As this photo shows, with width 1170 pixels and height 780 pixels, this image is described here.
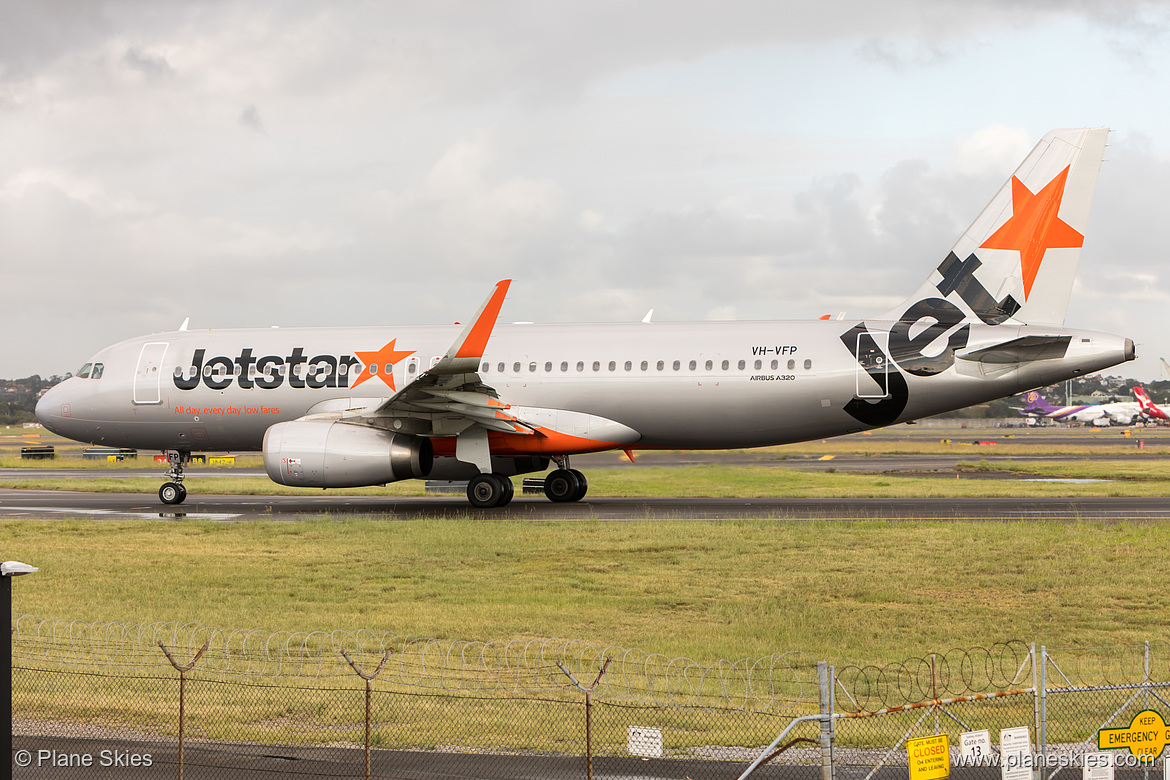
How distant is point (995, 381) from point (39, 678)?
2080 cm

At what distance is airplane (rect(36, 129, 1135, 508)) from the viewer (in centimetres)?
2541

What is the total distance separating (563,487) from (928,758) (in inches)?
903

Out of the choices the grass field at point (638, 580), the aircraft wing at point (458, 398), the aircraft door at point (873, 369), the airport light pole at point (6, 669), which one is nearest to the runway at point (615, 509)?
the grass field at point (638, 580)

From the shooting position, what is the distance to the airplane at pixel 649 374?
25406 mm

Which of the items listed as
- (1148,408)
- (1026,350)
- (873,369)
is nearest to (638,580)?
(873,369)

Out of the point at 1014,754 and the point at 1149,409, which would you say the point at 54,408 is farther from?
the point at 1149,409

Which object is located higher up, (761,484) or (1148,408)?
(1148,408)

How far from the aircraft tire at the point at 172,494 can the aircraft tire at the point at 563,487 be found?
10.3m

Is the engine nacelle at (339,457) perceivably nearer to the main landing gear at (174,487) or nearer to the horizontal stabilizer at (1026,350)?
the main landing gear at (174,487)

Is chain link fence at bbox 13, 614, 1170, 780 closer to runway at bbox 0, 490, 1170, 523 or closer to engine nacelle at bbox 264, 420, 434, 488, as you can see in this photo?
engine nacelle at bbox 264, 420, 434, 488

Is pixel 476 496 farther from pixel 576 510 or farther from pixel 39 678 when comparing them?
pixel 39 678

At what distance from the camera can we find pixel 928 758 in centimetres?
722

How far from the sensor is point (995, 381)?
25078 millimetres

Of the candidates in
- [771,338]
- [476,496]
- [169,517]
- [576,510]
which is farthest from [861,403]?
[169,517]
